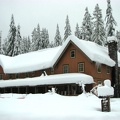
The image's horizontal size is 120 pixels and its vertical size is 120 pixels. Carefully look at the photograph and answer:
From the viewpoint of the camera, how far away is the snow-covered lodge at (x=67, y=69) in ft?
115

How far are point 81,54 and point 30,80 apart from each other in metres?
8.96

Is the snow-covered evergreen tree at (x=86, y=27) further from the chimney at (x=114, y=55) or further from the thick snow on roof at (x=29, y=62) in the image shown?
the chimney at (x=114, y=55)

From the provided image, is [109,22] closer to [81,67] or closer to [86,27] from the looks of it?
[86,27]

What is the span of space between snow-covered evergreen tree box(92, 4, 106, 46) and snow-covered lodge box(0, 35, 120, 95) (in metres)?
14.8

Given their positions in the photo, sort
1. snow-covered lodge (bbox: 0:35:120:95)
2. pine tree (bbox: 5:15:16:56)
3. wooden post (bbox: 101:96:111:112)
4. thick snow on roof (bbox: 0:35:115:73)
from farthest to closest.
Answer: pine tree (bbox: 5:15:16:56) → thick snow on roof (bbox: 0:35:115:73) → snow-covered lodge (bbox: 0:35:120:95) → wooden post (bbox: 101:96:111:112)

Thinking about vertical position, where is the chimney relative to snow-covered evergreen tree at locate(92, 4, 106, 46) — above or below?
below

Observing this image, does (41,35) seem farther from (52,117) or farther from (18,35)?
(52,117)

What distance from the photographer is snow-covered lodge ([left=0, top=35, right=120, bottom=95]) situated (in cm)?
3513

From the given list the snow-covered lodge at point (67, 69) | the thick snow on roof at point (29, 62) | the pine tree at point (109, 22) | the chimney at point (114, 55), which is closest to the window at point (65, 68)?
the snow-covered lodge at point (67, 69)

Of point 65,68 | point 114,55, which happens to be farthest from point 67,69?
point 114,55

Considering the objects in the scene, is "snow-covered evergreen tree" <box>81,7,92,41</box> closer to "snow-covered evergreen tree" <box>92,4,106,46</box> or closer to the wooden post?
"snow-covered evergreen tree" <box>92,4,106,46</box>

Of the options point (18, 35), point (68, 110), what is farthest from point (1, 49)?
point (68, 110)

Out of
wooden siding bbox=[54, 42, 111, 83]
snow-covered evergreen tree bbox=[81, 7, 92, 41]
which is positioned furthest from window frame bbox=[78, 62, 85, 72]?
snow-covered evergreen tree bbox=[81, 7, 92, 41]

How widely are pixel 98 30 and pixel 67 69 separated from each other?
23043 mm
